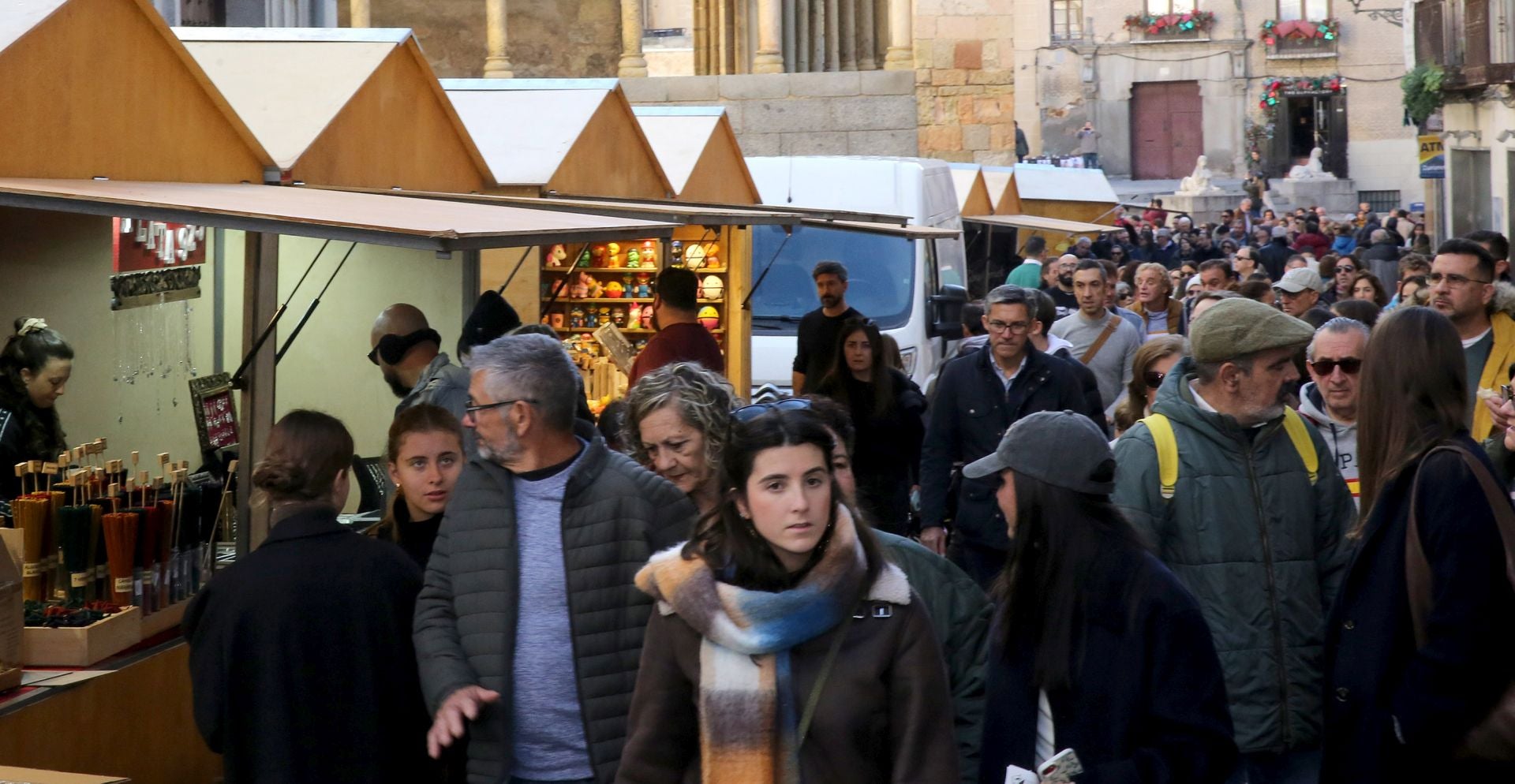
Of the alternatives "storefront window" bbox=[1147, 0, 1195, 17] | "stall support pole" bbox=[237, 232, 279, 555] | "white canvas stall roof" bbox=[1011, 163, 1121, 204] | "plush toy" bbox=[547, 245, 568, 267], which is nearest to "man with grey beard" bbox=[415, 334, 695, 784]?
"stall support pole" bbox=[237, 232, 279, 555]

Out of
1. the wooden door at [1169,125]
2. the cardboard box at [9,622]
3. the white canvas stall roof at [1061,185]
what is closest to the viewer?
the cardboard box at [9,622]

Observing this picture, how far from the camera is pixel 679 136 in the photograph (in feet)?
42.8

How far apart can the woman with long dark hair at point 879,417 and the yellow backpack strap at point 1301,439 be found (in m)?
3.56

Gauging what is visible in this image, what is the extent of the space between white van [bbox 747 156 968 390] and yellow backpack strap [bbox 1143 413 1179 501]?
7.60m

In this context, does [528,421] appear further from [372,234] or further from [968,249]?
[968,249]

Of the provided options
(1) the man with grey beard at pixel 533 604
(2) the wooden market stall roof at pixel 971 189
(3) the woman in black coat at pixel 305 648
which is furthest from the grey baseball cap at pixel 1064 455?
(2) the wooden market stall roof at pixel 971 189

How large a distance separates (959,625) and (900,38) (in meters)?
21.6

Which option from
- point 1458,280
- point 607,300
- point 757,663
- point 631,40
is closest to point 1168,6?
point 631,40

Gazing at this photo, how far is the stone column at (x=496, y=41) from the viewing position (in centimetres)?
2259

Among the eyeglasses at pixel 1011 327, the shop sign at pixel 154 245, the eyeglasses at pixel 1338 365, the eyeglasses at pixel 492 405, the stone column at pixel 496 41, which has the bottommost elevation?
the eyeglasses at pixel 492 405

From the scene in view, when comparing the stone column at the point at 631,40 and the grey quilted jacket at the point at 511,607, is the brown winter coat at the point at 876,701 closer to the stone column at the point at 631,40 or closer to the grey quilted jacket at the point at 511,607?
the grey quilted jacket at the point at 511,607

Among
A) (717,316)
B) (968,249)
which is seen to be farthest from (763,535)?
(968,249)

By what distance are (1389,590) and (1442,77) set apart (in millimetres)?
24724

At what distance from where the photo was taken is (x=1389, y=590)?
3678 millimetres
